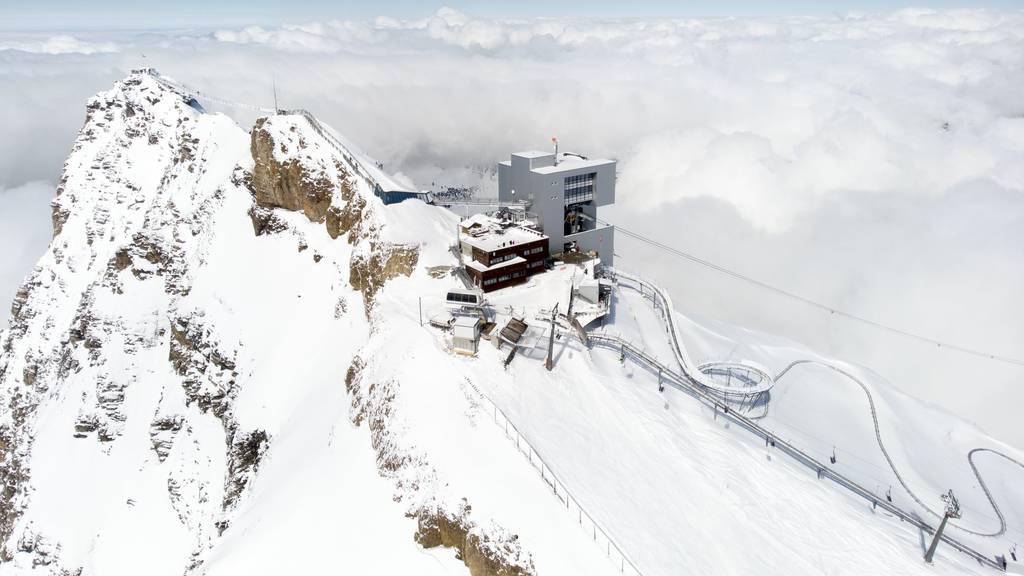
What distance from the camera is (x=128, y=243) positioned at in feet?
348

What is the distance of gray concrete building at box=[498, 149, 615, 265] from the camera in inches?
2623

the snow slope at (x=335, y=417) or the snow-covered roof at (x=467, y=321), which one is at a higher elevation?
the snow-covered roof at (x=467, y=321)

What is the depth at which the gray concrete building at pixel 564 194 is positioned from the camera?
66625 mm

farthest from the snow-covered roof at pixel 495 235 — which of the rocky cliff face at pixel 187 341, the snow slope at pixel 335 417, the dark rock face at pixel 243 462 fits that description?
the dark rock face at pixel 243 462

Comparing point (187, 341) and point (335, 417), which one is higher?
point (335, 417)

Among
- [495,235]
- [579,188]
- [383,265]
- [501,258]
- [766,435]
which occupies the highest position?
[579,188]

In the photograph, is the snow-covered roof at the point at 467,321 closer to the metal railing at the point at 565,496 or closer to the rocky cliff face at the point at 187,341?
the rocky cliff face at the point at 187,341

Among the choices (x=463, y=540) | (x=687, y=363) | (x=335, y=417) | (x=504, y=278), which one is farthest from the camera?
(x=504, y=278)

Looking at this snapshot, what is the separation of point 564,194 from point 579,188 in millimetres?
2917

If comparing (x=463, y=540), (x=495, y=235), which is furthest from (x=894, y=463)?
(x=495, y=235)

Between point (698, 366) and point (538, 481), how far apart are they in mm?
28873

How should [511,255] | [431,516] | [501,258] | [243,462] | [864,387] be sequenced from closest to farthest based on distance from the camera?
[431,516]
[501,258]
[511,255]
[864,387]
[243,462]

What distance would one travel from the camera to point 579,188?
230 ft

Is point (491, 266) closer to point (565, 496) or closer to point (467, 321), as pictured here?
point (467, 321)
